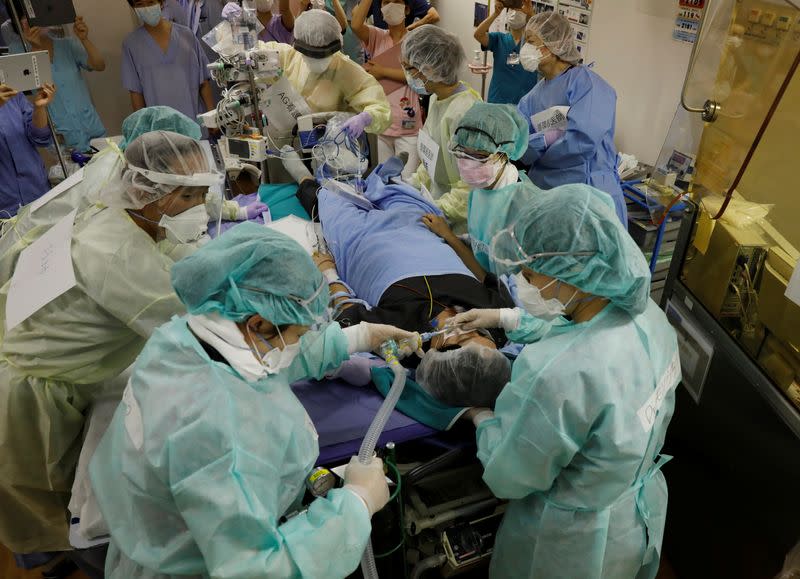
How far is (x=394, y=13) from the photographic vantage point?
3.64 m

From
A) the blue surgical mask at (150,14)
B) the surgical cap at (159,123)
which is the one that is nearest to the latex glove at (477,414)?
the surgical cap at (159,123)

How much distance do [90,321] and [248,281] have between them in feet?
2.15

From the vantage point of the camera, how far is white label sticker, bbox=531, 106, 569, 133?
258 centimetres

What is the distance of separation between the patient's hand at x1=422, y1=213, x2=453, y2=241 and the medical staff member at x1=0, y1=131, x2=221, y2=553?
0.98 metres

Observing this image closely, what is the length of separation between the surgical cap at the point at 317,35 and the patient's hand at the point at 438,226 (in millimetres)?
1017

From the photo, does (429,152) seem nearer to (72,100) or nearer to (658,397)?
(658,397)

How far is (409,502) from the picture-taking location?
146 centimetres

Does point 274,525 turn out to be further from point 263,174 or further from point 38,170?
point 38,170

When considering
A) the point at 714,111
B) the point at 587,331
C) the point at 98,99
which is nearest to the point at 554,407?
the point at 587,331

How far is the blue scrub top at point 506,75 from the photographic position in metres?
3.39

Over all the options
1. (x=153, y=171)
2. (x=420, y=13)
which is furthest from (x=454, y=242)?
(x=420, y=13)

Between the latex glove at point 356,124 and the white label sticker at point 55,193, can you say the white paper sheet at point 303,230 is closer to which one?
the latex glove at point 356,124

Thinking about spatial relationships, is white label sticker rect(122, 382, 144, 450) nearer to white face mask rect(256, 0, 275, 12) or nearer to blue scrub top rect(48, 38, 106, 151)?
blue scrub top rect(48, 38, 106, 151)

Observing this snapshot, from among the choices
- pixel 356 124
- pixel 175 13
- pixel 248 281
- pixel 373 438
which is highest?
pixel 175 13
